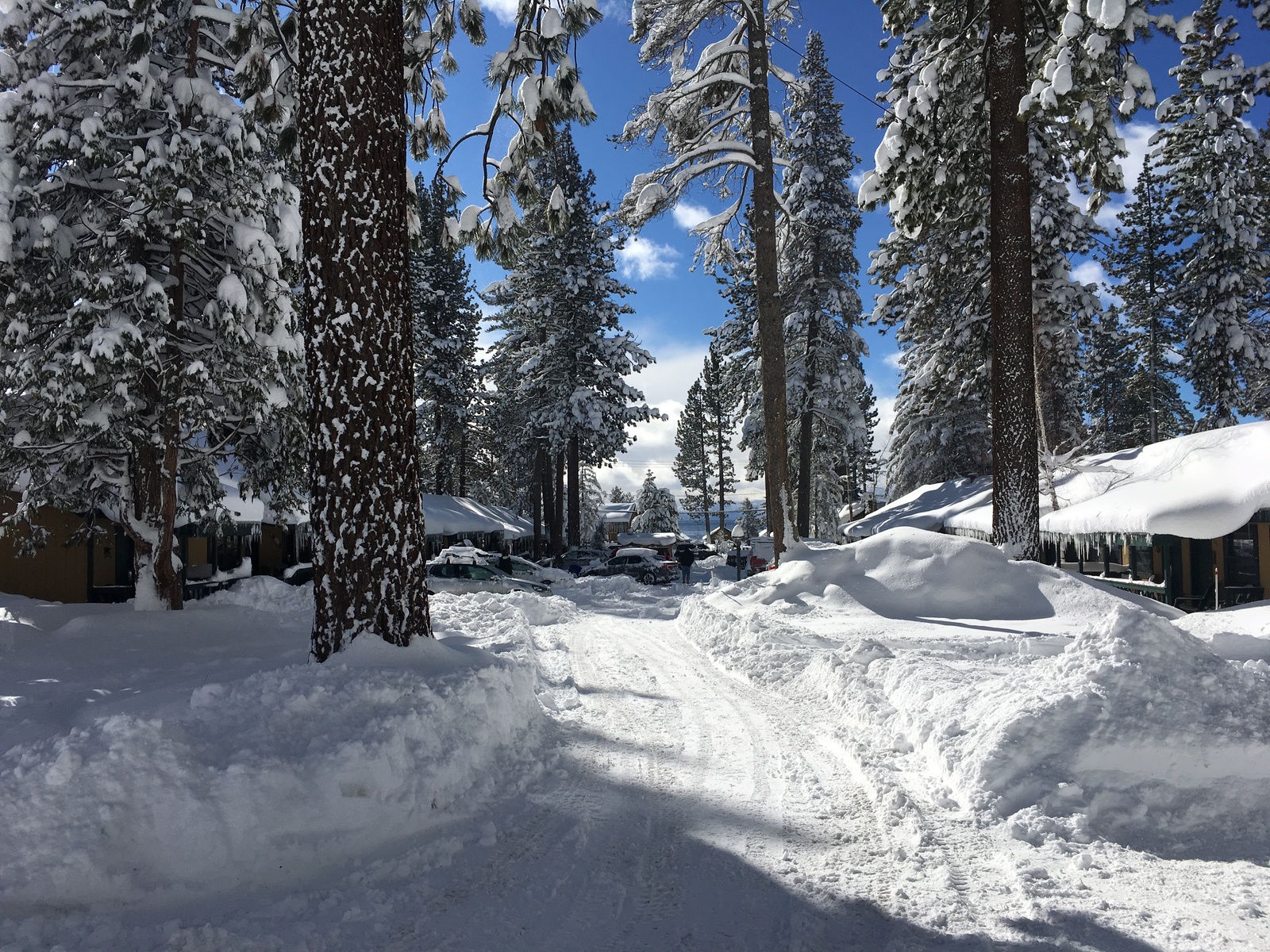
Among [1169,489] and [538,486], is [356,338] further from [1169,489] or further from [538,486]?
[538,486]

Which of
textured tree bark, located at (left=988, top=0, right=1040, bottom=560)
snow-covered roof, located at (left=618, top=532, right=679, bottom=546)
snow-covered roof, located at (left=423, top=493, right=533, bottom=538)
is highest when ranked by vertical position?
textured tree bark, located at (left=988, top=0, right=1040, bottom=560)

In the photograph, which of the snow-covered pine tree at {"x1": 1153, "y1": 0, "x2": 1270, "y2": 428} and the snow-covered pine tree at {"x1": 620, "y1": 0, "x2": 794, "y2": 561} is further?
the snow-covered pine tree at {"x1": 1153, "y1": 0, "x2": 1270, "y2": 428}

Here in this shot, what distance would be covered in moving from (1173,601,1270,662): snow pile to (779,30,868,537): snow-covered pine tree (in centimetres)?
1992

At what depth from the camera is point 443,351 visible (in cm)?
3528

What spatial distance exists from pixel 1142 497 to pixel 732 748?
44.7ft

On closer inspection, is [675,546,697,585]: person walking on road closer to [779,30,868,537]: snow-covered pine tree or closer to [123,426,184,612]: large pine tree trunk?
[779,30,868,537]: snow-covered pine tree

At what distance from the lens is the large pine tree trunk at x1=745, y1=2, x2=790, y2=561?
15.8 m

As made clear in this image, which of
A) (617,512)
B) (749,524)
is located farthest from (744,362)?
(617,512)

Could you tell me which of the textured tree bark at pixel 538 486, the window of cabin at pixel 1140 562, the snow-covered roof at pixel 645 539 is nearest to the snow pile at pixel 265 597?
the textured tree bark at pixel 538 486

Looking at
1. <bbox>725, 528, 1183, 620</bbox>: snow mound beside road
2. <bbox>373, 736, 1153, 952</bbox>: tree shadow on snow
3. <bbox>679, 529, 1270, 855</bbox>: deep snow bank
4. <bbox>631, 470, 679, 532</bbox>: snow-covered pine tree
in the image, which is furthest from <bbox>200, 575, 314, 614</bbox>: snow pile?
<bbox>631, 470, 679, 532</bbox>: snow-covered pine tree

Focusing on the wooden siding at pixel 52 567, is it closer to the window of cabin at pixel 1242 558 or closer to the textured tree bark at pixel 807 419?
the textured tree bark at pixel 807 419

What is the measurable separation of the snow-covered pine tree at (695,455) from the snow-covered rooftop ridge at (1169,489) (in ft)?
166

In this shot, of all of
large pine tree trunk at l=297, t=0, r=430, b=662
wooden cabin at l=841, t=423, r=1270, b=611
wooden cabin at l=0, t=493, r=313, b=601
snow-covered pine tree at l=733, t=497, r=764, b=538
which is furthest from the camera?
snow-covered pine tree at l=733, t=497, r=764, b=538

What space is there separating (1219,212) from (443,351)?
32.2 metres
